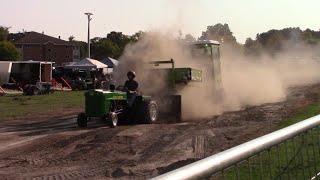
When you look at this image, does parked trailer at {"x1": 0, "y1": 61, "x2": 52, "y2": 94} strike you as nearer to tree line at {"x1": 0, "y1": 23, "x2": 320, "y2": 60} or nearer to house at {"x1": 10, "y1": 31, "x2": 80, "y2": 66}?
tree line at {"x1": 0, "y1": 23, "x2": 320, "y2": 60}

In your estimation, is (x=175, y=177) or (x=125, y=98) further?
(x=125, y=98)

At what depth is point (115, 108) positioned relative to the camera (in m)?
15.7

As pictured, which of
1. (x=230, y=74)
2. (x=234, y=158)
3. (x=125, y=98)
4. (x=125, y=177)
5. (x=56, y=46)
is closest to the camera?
(x=234, y=158)

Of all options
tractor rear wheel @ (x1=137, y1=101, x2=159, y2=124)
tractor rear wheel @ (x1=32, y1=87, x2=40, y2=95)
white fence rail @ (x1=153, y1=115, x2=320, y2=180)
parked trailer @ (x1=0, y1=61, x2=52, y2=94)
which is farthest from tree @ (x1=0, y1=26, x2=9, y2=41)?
white fence rail @ (x1=153, y1=115, x2=320, y2=180)

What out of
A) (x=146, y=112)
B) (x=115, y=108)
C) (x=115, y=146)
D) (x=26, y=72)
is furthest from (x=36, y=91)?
(x=115, y=146)

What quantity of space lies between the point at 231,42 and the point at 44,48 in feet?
307

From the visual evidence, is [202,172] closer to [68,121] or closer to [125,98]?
[125,98]

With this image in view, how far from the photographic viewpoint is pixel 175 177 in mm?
2301

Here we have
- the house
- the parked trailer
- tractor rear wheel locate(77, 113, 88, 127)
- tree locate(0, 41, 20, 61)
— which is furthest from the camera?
the house

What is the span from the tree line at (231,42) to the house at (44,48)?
24.2 feet

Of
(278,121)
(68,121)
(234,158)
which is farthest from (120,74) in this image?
(234,158)

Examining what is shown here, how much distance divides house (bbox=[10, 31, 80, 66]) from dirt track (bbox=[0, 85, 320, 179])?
106689 millimetres

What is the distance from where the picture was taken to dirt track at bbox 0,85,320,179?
8.98 metres

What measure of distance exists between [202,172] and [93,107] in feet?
42.3
